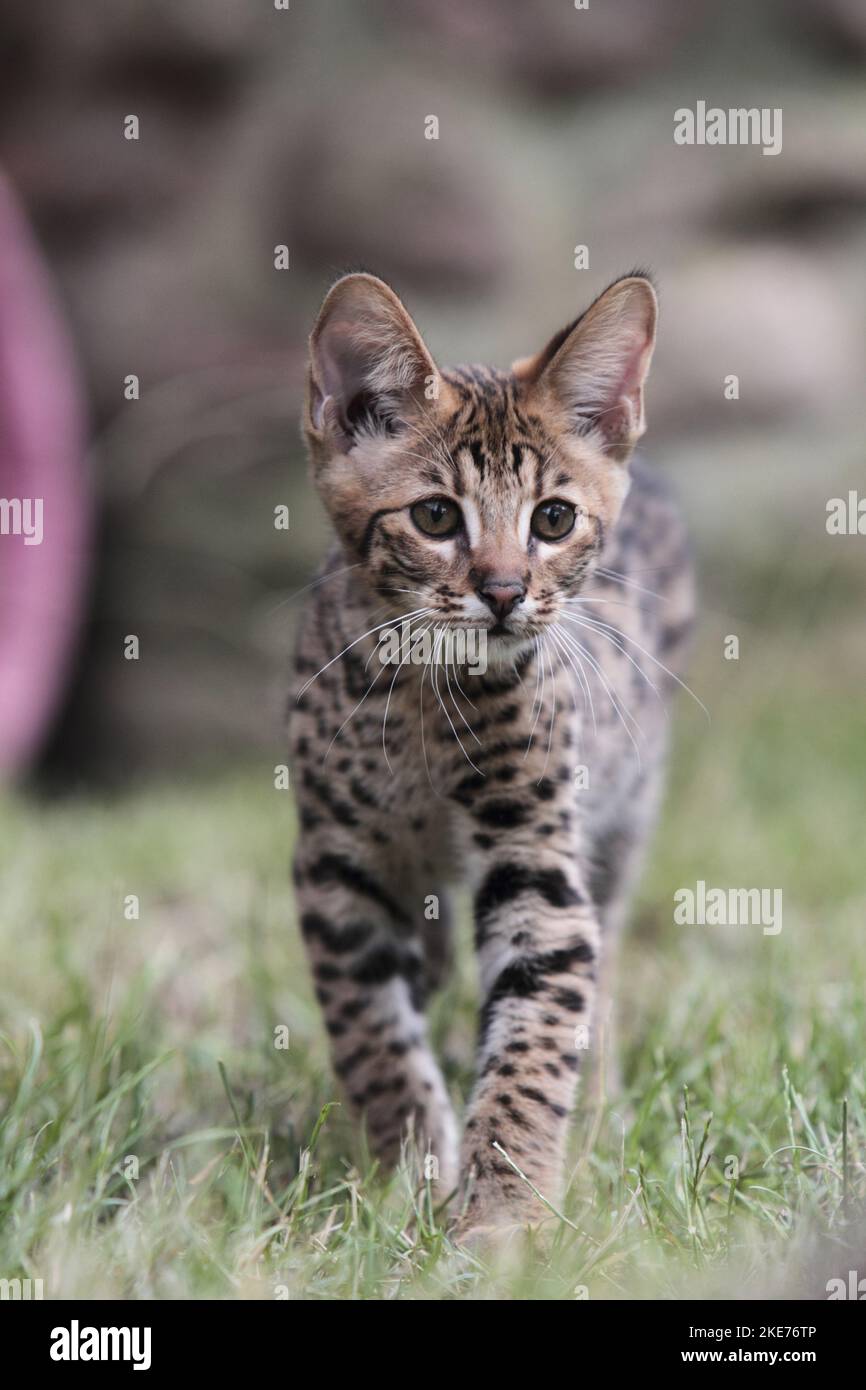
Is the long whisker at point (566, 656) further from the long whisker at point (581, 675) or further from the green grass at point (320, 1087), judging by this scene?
the green grass at point (320, 1087)

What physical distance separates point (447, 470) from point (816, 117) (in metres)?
4.29

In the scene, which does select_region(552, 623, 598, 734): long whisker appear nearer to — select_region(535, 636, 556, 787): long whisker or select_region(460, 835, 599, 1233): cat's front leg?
select_region(535, 636, 556, 787): long whisker

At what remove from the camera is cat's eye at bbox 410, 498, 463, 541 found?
8.45 ft

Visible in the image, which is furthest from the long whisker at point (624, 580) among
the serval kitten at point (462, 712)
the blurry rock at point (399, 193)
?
the blurry rock at point (399, 193)

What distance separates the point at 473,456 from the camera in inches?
103

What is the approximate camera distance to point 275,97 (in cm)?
604

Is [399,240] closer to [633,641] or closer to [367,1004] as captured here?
[633,641]

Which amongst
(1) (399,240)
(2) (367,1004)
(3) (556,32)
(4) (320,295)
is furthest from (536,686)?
(3) (556,32)

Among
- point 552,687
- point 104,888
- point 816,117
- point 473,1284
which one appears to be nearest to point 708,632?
point 816,117

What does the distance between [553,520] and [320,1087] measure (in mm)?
1292

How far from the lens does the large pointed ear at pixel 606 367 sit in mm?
2627

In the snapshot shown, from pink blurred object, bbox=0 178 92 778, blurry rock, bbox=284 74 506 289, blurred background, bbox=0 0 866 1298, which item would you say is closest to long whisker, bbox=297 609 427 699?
blurred background, bbox=0 0 866 1298
